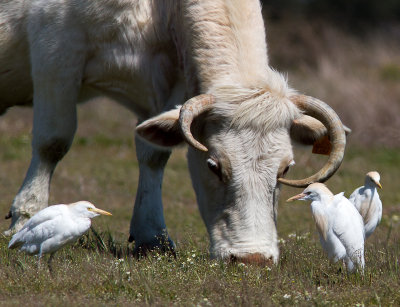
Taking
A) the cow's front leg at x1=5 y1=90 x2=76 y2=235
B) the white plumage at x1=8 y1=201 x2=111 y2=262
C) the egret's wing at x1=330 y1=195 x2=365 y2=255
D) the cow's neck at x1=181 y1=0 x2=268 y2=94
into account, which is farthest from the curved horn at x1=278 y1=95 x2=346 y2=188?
the cow's front leg at x1=5 y1=90 x2=76 y2=235

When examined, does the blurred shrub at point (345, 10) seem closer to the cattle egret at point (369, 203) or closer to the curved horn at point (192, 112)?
the cattle egret at point (369, 203)

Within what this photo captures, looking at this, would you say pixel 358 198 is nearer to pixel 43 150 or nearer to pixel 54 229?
pixel 54 229

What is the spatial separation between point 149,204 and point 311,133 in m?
2.12

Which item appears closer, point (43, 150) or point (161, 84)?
point (161, 84)

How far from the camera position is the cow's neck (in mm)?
5844

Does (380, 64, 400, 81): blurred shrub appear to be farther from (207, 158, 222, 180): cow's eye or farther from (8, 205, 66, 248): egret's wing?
(8, 205, 66, 248): egret's wing

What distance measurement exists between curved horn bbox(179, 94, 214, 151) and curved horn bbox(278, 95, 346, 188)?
61 centimetres

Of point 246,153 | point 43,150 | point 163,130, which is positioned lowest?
point 43,150

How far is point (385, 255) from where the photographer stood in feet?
19.1

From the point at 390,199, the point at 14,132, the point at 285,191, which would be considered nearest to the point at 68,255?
the point at 285,191

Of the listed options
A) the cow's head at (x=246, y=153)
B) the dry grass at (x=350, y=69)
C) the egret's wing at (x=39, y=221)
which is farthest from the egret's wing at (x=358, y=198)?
the dry grass at (x=350, y=69)

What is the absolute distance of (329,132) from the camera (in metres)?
5.55

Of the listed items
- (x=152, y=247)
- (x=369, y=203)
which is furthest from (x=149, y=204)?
(x=369, y=203)

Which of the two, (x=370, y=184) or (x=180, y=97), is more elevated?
(x=180, y=97)
